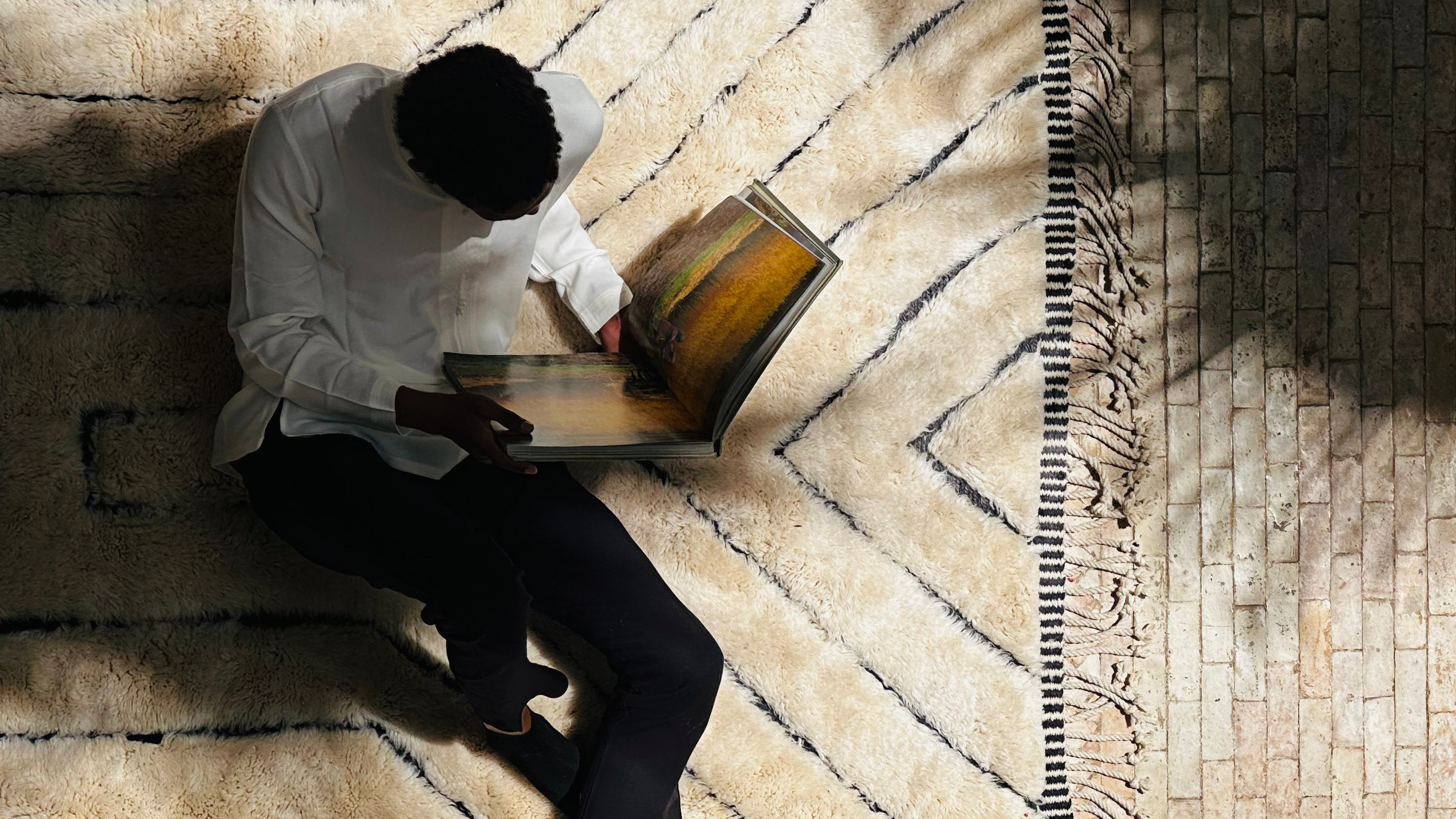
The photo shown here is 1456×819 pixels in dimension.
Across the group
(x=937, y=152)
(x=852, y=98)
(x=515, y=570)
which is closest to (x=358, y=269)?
(x=515, y=570)

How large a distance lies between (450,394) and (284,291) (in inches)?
9.5

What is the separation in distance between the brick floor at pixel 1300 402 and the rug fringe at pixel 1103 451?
0.04 m

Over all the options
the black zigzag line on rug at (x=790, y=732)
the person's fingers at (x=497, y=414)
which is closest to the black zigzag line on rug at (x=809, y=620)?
the black zigzag line on rug at (x=790, y=732)

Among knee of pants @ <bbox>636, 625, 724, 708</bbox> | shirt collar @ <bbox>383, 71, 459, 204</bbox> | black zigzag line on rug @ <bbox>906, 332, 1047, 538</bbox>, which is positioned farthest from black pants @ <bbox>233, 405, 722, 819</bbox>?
black zigzag line on rug @ <bbox>906, 332, 1047, 538</bbox>

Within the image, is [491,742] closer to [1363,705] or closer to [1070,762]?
[1070,762]

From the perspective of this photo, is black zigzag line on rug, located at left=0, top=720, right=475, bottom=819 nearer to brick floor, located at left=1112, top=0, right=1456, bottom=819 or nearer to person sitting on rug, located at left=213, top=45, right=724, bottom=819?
person sitting on rug, located at left=213, top=45, right=724, bottom=819

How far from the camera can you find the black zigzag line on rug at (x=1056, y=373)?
5.49 ft

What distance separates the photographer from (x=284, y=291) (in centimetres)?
123

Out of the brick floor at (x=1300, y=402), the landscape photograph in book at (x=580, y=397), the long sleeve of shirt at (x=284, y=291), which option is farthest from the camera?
the brick floor at (x=1300, y=402)

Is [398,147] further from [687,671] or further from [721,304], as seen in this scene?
[687,671]

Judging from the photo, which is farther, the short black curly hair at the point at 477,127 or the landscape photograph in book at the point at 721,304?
the landscape photograph in book at the point at 721,304

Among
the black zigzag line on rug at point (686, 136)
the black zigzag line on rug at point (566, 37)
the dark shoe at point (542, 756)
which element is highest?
the black zigzag line on rug at point (566, 37)

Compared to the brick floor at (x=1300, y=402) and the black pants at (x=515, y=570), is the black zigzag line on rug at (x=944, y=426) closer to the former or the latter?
the brick floor at (x=1300, y=402)

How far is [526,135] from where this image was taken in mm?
1055
